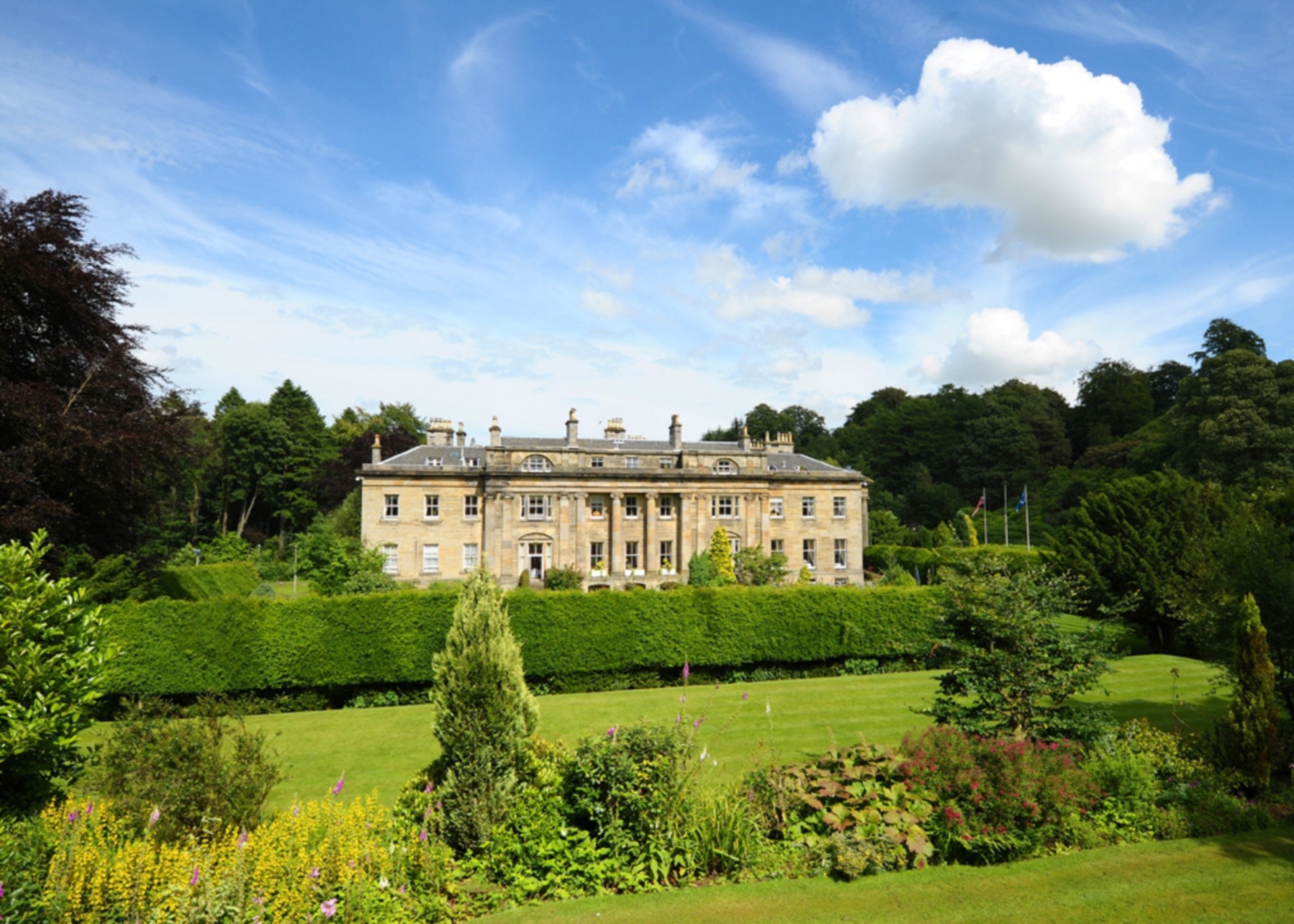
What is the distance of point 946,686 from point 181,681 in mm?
18370

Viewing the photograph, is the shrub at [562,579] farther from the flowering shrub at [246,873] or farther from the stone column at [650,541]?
the flowering shrub at [246,873]

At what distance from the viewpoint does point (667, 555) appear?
154 ft

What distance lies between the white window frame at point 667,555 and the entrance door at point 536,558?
302 inches

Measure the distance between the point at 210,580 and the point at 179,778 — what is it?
3205cm

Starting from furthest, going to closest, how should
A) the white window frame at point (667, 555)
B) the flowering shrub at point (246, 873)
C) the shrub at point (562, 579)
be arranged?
the white window frame at point (667, 555) → the shrub at point (562, 579) → the flowering shrub at point (246, 873)

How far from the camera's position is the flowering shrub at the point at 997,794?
29.9 ft

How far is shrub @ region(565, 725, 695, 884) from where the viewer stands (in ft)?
29.0

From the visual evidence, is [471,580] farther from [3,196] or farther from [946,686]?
[3,196]

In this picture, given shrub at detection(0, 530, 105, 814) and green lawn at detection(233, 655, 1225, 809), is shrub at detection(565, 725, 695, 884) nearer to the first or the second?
green lawn at detection(233, 655, 1225, 809)

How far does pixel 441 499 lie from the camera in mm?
43469

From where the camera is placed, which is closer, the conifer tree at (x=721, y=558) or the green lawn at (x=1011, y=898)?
the green lawn at (x=1011, y=898)

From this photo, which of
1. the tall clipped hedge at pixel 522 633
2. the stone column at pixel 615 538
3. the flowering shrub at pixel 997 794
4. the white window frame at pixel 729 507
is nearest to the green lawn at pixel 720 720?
the tall clipped hedge at pixel 522 633

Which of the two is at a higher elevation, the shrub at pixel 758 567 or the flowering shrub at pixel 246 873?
the shrub at pixel 758 567

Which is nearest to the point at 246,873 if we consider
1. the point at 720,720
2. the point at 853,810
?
the point at 853,810
